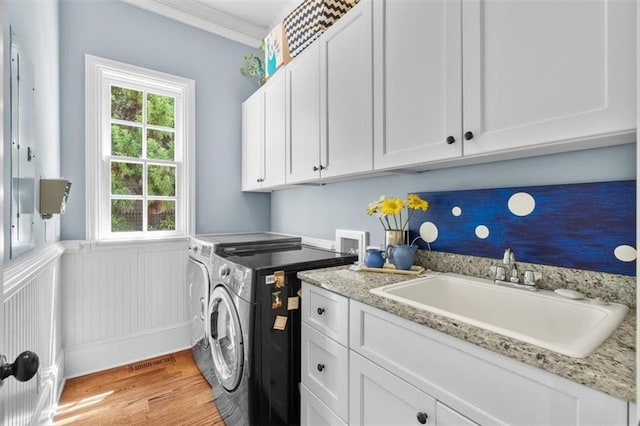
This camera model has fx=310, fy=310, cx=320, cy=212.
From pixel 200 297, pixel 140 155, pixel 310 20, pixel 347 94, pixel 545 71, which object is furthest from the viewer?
pixel 140 155

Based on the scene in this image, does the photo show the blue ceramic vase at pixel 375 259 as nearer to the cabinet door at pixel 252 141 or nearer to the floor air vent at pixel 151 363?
the cabinet door at pixel 252 141

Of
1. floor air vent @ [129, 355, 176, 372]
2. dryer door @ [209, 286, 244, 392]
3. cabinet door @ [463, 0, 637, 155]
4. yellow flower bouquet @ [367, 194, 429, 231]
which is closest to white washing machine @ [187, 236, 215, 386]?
dryer door @ [209, 286, 244, 392]

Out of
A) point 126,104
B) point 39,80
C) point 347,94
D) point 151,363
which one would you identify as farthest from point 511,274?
point 126,104

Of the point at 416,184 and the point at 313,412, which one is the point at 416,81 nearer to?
Answer: the point at 416,184

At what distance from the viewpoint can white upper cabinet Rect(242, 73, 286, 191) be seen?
231 centimetres

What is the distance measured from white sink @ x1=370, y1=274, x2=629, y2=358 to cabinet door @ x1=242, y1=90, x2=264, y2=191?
1703 mm

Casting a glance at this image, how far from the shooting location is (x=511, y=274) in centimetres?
127

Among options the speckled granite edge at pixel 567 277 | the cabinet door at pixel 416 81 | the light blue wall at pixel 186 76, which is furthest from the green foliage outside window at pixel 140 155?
the speckled granite edge at pixel 567 277

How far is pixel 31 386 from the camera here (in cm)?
129

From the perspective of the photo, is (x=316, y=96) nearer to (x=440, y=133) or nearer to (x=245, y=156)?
(x=440, y=133)

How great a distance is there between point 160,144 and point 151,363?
1841 millimetres

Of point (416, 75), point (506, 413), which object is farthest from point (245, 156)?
point (506, 413)

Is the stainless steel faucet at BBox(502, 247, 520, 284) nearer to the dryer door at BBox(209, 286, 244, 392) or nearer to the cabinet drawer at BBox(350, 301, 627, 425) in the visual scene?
the cabinet drawer at BBox(350, 301, 627, 425)

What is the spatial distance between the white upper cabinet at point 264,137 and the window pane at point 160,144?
643 mm
